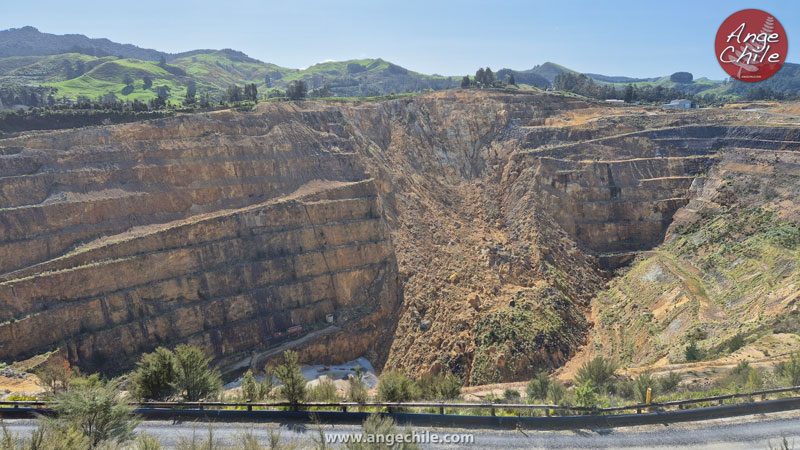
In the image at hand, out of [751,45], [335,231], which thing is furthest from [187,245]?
[751,45]

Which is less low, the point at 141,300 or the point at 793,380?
the point at 793,380

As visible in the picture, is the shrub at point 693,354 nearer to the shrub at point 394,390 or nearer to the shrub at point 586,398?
the shrub at point 586,398

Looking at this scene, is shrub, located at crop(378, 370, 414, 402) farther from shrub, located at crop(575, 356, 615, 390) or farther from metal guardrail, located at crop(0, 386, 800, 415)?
Result: shrub, located at crop(575, 356, 615, 390)

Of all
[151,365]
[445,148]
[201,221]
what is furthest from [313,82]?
[151,365]

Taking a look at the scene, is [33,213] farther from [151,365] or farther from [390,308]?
[390,308]

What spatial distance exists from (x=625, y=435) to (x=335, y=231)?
92.4ft

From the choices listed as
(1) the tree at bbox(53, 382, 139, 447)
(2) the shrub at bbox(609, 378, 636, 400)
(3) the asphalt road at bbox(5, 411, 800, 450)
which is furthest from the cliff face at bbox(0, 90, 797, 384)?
(1) the tree at bbox(53, 382, 139, 447)

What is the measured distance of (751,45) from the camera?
33.2 meters

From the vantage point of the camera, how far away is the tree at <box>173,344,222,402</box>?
56.0ft

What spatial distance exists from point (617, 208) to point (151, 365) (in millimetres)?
39502

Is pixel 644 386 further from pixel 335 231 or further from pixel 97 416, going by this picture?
pixel 335 231

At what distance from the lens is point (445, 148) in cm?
4972

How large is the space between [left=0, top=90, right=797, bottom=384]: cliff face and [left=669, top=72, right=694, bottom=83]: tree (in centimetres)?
16026

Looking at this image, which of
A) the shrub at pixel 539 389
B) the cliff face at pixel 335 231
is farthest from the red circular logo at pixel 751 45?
the shrub at pixel 539 389
